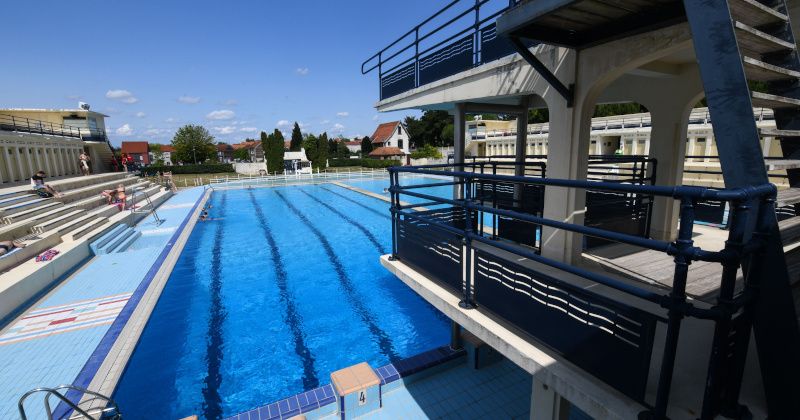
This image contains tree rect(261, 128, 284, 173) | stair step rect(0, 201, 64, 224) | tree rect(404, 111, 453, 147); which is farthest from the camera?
tree rect(404, 111, 453, 147)

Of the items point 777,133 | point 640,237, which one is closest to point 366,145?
point 640,237

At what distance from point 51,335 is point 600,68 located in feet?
33.8

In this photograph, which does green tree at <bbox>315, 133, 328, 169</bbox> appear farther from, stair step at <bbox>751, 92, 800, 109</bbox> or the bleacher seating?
stair step at <bbox>751, 92, 800, 109</bbox>

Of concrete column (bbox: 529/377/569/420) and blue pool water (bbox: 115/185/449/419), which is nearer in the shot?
concrete column (bbox: 529/377/569/420)

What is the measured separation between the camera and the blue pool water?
6.16 m

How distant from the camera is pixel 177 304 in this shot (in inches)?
356

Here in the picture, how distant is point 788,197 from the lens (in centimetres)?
193

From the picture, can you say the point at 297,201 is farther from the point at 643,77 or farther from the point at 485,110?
the point at 643,77

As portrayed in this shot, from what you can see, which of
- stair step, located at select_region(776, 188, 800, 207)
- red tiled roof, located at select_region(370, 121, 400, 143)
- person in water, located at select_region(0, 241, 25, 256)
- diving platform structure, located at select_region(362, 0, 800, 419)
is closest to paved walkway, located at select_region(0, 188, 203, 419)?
person in water, located at select_region(0, 241, 25, 256)

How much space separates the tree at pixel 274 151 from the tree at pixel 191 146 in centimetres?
3166

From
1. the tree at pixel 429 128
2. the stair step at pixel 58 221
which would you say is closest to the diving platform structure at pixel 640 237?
the stair step at pixel 58 221

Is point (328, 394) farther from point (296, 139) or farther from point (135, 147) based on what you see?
point (135, 147)

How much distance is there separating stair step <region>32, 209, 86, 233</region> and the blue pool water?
4.20 meters

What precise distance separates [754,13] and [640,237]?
1524 millimetres
